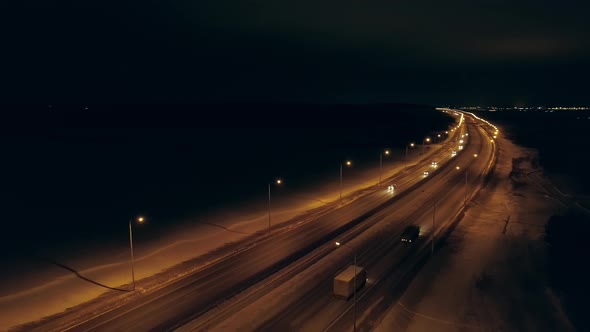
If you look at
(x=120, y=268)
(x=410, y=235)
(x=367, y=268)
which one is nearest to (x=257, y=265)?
(x=367, y=268)

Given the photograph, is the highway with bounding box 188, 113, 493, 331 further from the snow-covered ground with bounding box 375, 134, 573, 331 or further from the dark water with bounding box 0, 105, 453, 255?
the dark water with bounding box 0, 105, 453, 255

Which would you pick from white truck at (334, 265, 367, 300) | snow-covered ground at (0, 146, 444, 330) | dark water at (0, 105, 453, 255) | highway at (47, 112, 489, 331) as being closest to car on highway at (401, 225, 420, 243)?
highway at (47, 112, 489, 331)

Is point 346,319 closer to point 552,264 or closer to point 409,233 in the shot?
point 409,233

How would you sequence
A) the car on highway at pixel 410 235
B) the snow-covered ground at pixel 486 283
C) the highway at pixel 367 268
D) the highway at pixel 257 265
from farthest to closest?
the car on highway at pixel 410 235, the snow-covered ground at pixel 486 283, the highway at pixel 257 265, the highway at pixel 367 268

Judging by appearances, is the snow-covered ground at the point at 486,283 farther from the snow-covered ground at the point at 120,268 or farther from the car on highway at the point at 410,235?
the snow-covered ground at the point at 120,268

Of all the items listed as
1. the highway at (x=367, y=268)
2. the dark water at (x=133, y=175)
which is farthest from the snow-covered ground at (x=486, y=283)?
the dark water at (x=133, y=175)

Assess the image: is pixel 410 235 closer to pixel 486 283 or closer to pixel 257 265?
pixel 486 283
